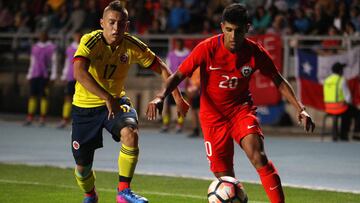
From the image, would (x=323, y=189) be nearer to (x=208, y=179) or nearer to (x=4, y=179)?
(x=208, y=179)

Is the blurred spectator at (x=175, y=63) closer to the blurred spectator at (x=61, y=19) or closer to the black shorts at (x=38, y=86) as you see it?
the black shorts at (x=38, y=86)

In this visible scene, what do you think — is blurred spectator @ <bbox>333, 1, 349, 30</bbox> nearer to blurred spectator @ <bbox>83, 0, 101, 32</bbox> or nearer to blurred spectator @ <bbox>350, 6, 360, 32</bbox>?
blurred spectator @ <bbox>350, 6, 360, 32</bbox>

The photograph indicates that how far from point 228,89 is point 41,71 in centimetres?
1630

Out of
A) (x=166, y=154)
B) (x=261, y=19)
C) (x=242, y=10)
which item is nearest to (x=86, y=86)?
(x=242, y=10)

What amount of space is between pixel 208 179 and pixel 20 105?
1589cm

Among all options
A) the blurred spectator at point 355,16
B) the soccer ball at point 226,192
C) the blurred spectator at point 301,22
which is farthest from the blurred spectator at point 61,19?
the soccer ball at point 226,192

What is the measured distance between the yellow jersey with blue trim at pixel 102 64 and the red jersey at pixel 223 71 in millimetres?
1124

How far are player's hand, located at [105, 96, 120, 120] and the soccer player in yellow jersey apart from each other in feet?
0.07

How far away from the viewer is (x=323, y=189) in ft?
45.7

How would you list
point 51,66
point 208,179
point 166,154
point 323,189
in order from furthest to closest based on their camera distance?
point 51,66
point 166,154
point 208,179
point 323,189

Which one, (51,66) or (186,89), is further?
(51,66)

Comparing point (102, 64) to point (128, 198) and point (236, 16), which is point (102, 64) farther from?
point (236, 16)

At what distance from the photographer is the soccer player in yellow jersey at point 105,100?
422 inches

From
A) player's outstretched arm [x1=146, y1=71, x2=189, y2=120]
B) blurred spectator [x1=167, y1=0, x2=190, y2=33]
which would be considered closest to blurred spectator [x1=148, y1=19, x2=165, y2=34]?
blurred spectator [x1=167, y1=0, x2=190, y2=33]
